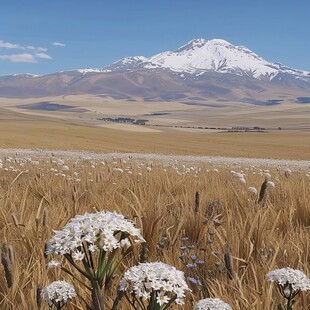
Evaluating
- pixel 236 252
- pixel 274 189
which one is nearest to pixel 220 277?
pixel 236 252

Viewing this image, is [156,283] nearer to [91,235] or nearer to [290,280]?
[91,235]

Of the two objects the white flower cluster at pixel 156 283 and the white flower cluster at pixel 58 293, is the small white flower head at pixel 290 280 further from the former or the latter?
the white flower cluster at pixel 58 293

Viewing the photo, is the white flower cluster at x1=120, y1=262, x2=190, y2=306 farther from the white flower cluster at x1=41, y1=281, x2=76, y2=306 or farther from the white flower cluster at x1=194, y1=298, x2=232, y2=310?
the white flower cluster at x1=41, y1=281, x2=76, y2=306

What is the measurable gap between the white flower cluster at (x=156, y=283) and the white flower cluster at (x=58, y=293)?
9.5 inches

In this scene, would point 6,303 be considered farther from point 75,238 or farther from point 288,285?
point 288,285

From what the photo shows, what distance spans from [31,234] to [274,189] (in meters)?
3.74

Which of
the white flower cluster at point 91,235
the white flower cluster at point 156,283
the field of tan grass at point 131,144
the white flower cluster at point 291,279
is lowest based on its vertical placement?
the field of tan grass at point 131,144

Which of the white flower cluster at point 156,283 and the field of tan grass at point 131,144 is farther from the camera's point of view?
the field of tan grass at point 131,144

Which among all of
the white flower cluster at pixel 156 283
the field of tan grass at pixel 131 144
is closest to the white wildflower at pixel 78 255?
the white flower cluster at pixel 156 283

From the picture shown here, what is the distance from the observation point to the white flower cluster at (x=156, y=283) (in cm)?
144

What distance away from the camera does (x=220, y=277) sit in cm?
245

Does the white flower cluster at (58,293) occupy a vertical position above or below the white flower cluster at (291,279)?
below

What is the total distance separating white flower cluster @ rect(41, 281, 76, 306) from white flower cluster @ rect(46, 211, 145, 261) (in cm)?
15

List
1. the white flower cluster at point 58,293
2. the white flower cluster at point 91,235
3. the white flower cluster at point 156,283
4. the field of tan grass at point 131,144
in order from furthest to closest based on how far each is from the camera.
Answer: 1. the field of tan grass at point 131,144
2. the white flower cluster at point 58,293
3. the white flower cluster at point 91,235
4. the white flower cluster at point 156,283
